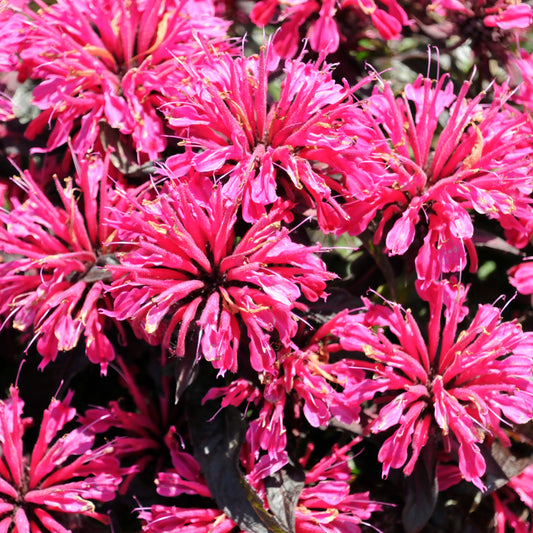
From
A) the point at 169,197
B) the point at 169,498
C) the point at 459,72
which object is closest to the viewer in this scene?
the point at 169,197

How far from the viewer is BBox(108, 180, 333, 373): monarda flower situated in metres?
0.65

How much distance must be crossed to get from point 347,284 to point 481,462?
266 millimetres

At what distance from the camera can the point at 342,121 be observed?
0.73 metres

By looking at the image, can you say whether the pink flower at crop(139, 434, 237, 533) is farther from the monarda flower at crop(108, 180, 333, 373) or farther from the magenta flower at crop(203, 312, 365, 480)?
the monarda flower at crop(108, 180, 333, 373)

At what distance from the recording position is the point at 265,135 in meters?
0.72

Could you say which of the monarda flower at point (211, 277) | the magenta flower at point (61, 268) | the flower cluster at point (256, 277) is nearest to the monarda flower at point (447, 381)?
the flower cluster at point (256, 277)

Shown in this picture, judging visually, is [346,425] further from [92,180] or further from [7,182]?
[7,182]

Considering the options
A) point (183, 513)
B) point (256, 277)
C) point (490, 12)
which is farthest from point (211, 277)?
point (490, 12)

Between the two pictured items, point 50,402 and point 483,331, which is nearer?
point 483,331

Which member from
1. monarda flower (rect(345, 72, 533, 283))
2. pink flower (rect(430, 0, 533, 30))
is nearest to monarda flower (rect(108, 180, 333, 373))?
monarda flower (rect(345, 72, 533, 283))

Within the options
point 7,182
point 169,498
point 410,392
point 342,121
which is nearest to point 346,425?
point 410,392

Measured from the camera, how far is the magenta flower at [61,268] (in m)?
0.74

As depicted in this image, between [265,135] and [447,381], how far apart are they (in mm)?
348

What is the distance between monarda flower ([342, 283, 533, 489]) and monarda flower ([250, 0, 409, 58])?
34 cm
